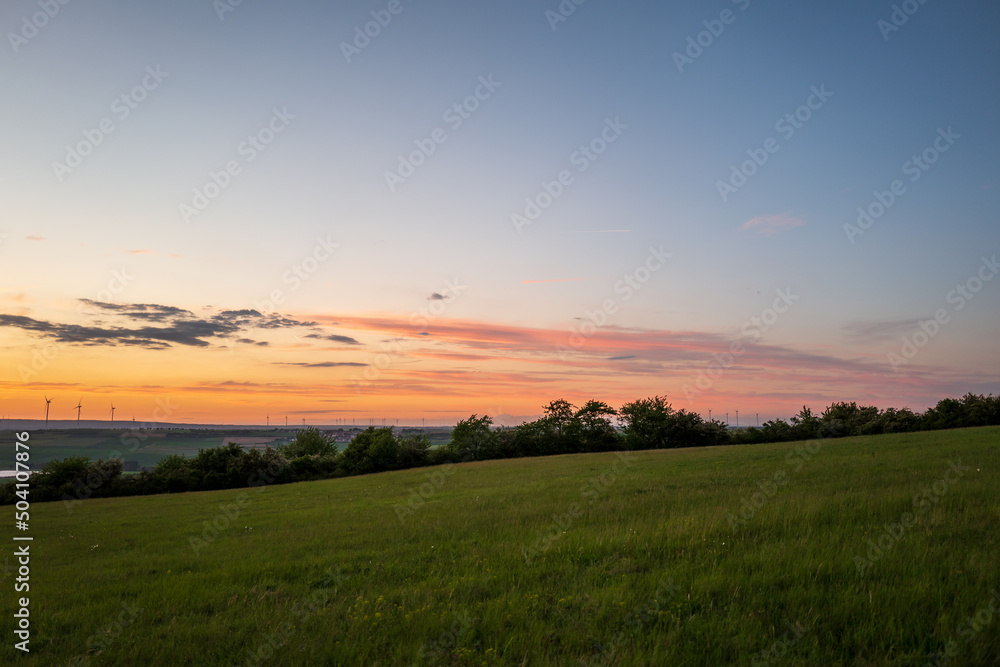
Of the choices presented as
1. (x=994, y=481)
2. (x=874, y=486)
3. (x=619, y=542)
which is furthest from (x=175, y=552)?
(x=994, y=481)

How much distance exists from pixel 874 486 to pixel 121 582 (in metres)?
18.8

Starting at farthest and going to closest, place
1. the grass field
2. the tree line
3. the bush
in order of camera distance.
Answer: the bush
the tree line
the grass field

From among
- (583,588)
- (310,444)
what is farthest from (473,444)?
(583,588)

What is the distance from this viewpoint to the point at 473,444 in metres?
66.3

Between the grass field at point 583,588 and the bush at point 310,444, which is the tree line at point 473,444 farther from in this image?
the grass field at point 583,588

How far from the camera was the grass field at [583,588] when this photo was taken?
5.75 metres

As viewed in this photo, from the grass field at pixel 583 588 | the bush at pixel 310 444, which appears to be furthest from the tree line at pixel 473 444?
the grass field at pixel 583 588

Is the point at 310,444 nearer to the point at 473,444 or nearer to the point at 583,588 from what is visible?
the point at 473,444

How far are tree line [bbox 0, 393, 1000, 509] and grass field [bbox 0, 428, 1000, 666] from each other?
39.3 meters

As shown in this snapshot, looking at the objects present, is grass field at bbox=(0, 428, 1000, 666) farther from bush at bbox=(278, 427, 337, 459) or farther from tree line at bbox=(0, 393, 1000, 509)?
bush at bbox=(278, 427, 337, 459)

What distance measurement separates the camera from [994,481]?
41.7 feet

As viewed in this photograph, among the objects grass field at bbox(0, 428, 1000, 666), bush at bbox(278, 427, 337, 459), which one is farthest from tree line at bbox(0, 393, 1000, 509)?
grass field at bbox(0, 428, 1000, 666)

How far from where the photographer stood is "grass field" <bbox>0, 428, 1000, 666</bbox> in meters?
5.75

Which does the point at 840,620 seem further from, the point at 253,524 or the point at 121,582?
the point at 253,524
